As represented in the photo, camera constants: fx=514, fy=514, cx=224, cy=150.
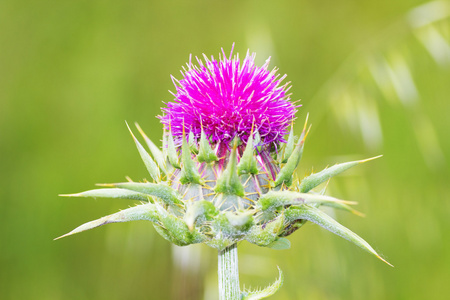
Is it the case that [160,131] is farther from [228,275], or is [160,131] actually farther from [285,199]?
[285,199]

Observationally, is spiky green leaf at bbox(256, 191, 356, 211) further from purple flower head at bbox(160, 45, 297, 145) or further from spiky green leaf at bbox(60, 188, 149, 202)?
spiky green leaf at bbox(60, 188, 149, 202)

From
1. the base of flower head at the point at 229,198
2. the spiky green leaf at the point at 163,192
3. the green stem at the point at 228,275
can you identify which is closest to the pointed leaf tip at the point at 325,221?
the base of flower head at the point at 229,198

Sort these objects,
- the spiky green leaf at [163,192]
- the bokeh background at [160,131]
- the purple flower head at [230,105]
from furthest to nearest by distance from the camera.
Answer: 1. the bokeh background at [160,131]
2. the purple flower head at [230,105]
3. the spiky green leaf at [163,192]

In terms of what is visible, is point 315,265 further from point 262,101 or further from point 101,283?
point 101,283

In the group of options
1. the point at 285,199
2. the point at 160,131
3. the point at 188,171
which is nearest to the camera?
the point at 285,199

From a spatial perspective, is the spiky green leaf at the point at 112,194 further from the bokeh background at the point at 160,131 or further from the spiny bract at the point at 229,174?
the bokeh background at the point at 160,131

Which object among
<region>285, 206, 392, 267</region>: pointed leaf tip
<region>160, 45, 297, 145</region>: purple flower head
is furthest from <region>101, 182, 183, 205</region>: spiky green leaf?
<region>285, 206, 392, 267</region>: pointed leaf tip

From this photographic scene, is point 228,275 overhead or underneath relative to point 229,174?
underneath

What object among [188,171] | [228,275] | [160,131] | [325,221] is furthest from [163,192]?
[160,131]
